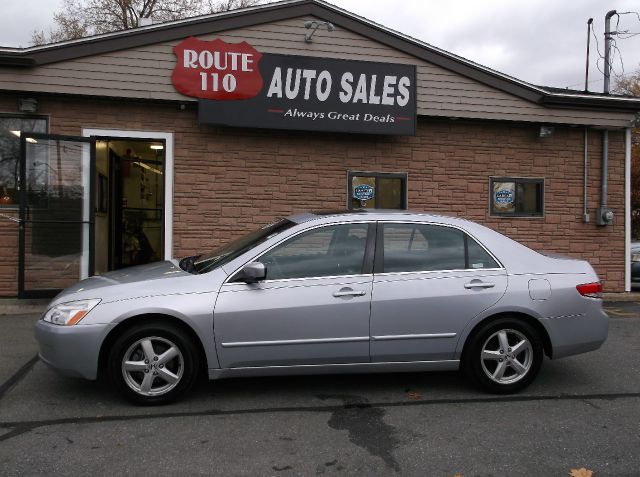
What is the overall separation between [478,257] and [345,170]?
519 centimetres

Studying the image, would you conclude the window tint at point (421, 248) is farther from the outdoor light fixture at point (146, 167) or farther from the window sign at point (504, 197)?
the outdoor light fixture at point (146, 167)

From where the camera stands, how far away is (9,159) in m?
8.72

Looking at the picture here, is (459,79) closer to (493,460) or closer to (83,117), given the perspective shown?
(83,117)

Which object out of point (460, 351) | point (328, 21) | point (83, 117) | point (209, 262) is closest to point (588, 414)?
point (460, 351)

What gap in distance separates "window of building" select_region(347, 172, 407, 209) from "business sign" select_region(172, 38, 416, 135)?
84cm

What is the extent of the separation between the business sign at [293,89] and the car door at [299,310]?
4.87 meters

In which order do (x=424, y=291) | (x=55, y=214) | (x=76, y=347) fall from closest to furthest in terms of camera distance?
(x=76, y=347) → (x=424, y=291) → (x=55, y=214)

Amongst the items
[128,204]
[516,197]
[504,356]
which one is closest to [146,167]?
[128,204]

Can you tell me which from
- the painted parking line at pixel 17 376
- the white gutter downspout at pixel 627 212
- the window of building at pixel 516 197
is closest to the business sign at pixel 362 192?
the window of building at pixel 516 197

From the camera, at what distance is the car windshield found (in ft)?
15.8

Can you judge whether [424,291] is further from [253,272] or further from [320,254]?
[253,272]

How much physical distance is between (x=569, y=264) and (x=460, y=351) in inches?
51.3

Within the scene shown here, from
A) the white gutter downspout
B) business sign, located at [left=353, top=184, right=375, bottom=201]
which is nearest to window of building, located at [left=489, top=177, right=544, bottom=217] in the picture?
the white gutter downspout

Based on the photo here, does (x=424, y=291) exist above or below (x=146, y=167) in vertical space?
below
